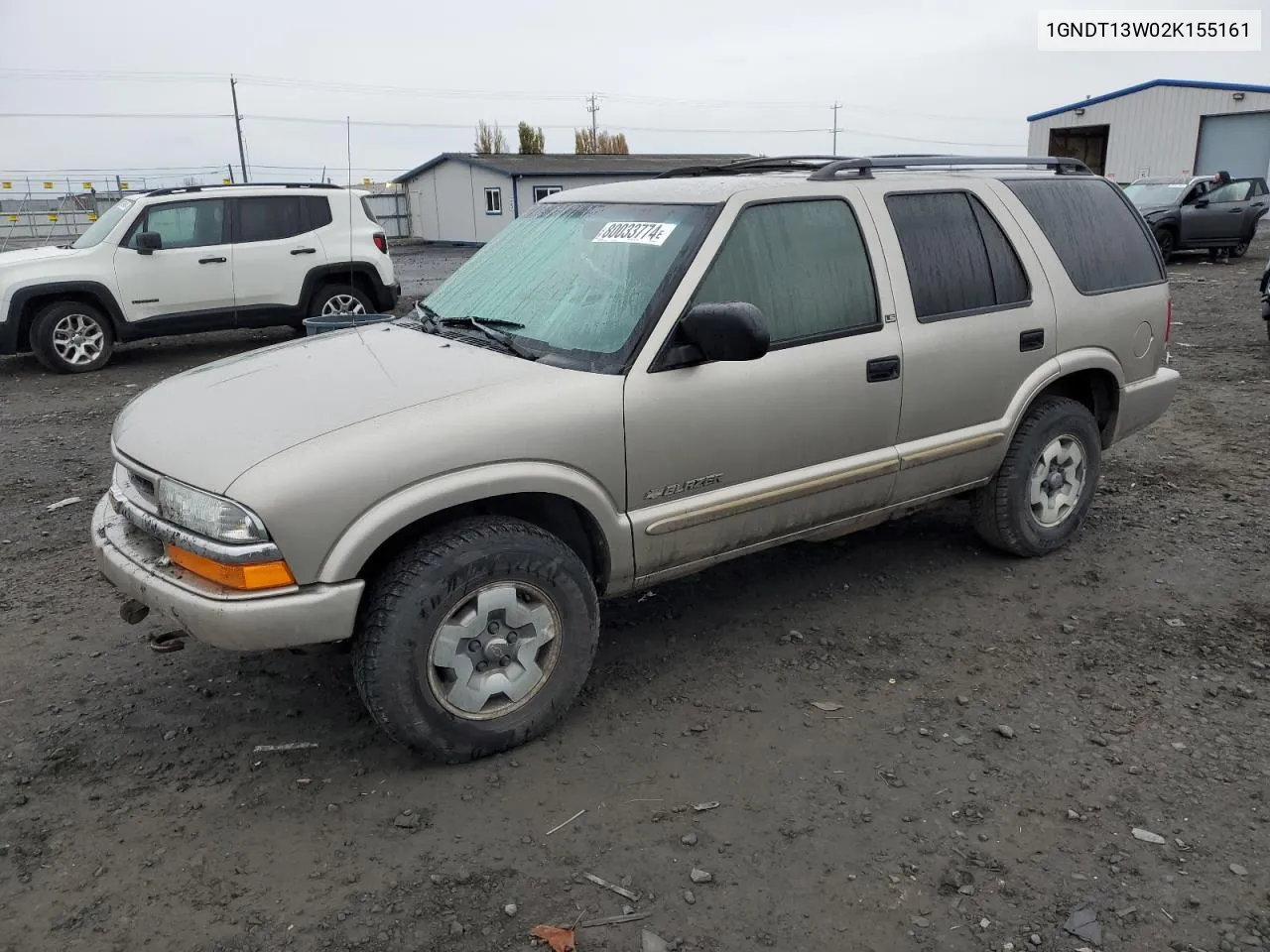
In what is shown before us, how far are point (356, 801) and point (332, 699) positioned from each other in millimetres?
701

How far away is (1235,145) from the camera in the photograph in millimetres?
32781

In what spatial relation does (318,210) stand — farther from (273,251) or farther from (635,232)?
(635,232)

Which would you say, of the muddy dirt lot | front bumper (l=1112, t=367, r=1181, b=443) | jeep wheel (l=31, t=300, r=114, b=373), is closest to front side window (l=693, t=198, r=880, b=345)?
the muddy dirt lot

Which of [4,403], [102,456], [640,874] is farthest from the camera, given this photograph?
[4,403]

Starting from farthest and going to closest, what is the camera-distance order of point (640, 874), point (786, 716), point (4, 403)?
point (4, 403) < point (786, 716) < point (640, 874)

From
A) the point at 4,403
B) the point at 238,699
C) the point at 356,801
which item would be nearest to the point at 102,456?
the point at 4,403

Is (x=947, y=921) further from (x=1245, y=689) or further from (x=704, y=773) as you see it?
(x=1245, y=689)

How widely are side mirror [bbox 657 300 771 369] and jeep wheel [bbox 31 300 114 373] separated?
9229 mm

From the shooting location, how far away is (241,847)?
9.80 ft

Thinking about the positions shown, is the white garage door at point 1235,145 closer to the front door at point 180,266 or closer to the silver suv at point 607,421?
the front door at point 180,266

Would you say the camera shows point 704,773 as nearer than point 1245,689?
Yes

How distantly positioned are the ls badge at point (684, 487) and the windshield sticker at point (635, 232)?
895mm

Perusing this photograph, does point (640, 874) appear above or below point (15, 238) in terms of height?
below

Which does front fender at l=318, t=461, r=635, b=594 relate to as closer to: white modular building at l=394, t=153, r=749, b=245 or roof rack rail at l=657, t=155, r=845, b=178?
roof rack rail at l=657, t=155, r=845, b=178
